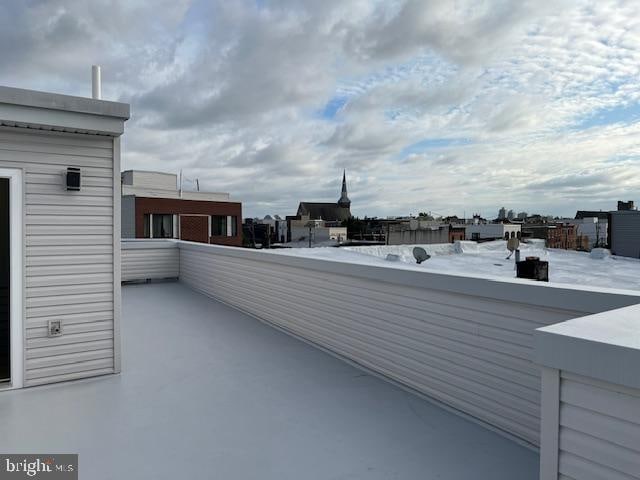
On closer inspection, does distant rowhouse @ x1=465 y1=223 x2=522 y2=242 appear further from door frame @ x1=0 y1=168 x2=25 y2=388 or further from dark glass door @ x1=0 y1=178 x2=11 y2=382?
door frame @ x1=0 y1=168 x2=25 y2=388

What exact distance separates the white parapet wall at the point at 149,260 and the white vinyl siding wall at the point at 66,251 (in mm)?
6299

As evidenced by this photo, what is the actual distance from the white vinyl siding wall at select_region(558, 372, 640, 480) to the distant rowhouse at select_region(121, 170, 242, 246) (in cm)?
2501

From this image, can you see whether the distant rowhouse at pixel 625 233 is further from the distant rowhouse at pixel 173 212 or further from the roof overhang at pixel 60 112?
the roof overhang at pixel 60 112

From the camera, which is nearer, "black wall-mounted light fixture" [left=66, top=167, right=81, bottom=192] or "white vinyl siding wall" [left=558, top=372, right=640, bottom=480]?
"white vinyl siding wall" [left=558, top=372, right=640, bottom=480]

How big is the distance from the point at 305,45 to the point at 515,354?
11.4 meters

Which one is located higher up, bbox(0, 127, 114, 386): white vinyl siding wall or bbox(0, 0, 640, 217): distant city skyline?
bbox(0, 0, 640, 217): distant city skyline

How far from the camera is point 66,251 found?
4.34 m

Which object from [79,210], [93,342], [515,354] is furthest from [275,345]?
[515,354]

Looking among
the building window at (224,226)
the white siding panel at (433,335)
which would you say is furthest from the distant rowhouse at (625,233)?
the white siding panel at (433,335)

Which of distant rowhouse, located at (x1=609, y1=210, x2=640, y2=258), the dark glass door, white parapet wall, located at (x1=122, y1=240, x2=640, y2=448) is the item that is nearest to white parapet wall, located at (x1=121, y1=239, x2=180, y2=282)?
the dark glass door

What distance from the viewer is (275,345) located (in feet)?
18.1

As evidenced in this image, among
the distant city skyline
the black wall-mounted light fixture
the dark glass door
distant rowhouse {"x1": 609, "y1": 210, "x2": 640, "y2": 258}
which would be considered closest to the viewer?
the black wall-mounted light fixture

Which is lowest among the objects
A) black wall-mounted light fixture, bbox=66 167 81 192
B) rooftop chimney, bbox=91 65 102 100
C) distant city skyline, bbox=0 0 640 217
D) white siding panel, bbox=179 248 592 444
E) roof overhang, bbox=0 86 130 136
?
white siding panel, bbox=179 248 592 444

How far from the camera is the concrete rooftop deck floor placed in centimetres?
273
